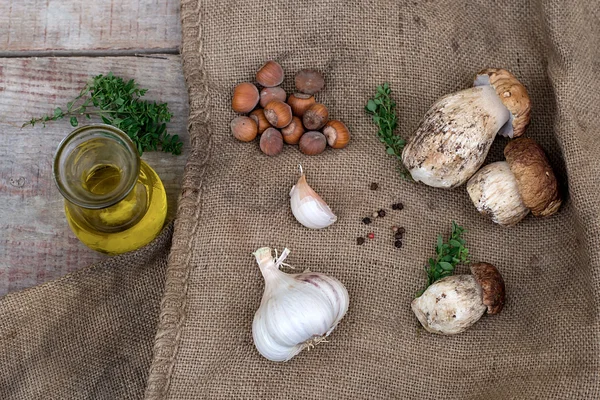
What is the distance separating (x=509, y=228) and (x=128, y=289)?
1.17m

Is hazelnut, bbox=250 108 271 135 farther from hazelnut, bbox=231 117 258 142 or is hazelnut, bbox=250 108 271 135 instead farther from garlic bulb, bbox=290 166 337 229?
garlic bulb, bbox=290 166 337 229

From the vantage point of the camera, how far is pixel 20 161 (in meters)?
2.16

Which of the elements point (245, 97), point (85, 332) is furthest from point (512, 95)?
point (85, 332)

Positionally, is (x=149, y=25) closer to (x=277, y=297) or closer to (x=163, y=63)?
(x=163, y=63)

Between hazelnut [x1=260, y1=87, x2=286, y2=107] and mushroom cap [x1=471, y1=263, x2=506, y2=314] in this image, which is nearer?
mushroom cap [x1=471, y1=263, x2=506, y2=314]

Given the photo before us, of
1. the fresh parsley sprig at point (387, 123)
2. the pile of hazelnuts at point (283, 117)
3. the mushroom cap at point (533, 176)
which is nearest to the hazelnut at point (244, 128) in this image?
the pile of hazelnuts at point (283, 117)

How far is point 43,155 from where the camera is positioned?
2158mm

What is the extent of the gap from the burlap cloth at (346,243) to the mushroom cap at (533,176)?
63mm

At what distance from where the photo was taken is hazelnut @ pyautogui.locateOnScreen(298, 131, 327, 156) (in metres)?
1.96

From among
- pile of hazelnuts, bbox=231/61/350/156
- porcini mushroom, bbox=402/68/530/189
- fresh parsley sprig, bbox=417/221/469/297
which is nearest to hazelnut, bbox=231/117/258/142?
pile of hazelnuts, bbox=231/61/350/156

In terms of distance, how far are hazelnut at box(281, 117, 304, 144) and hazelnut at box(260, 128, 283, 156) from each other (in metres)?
0.02

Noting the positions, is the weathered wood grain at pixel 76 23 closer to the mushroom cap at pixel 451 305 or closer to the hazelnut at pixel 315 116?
the hazelnut at pixel 315 116

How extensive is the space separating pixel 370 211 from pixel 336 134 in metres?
0.25

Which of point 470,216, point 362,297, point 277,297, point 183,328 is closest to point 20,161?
point 183,328
